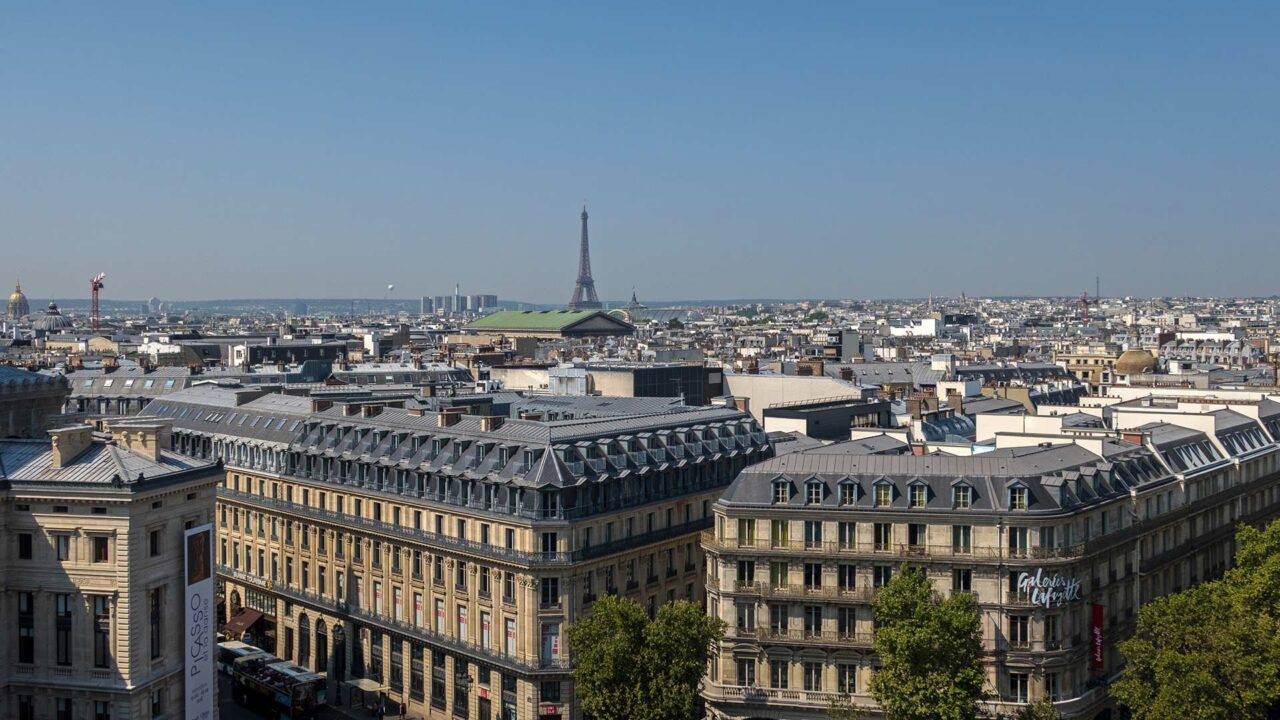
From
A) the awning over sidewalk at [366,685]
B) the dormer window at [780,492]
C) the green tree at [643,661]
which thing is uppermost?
the dormer window at [780,492]

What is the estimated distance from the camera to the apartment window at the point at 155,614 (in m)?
58.8

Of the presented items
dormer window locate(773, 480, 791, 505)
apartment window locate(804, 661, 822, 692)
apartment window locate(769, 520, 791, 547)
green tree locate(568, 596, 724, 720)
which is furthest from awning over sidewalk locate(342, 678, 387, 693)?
dormer window locate(773, 480, 791, 505)

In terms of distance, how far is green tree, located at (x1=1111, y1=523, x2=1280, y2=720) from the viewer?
61.1 metres

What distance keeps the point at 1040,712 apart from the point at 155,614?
135 ft

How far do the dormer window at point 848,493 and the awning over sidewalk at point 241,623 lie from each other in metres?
46.2

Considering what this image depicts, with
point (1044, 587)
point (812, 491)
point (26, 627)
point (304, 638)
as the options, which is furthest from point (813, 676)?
point (304, 638)

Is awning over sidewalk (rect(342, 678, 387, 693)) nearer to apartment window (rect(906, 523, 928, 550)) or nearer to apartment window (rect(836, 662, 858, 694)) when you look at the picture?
apartment window (rect(836, 662, 858, 694))

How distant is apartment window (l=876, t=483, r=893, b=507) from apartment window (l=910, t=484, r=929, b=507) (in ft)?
3.61

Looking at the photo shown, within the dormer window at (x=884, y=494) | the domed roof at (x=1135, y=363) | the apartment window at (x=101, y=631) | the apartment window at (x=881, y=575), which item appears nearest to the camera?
the apartment window at (x=101, y=631)

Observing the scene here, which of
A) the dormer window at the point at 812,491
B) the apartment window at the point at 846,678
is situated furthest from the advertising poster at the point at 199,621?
the apartment window at the point at 846,678

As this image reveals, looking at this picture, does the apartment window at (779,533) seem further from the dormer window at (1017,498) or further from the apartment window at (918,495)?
the dormer window at (1017,498)

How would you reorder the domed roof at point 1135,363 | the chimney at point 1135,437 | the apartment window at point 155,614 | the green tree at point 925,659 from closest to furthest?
Result: 1. the apartment window at point 155,614
2. the green tree at point 925,659
3. the chimney at point 1135,437
4. the domed roof at point 1135,363

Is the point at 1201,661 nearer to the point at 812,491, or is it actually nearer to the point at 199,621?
the point at 812,491

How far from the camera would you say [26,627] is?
58.5 meters
